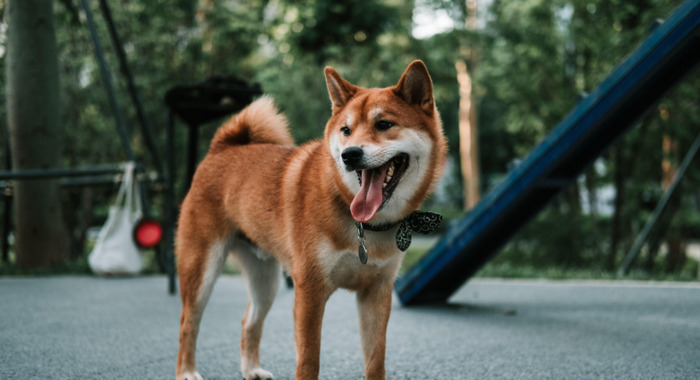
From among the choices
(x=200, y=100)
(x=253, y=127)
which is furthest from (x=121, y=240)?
(x=253, y=127)

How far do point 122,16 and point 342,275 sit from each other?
9.97m

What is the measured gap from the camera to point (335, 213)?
243 cm

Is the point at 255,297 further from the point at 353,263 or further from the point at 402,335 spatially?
the point at 402,335

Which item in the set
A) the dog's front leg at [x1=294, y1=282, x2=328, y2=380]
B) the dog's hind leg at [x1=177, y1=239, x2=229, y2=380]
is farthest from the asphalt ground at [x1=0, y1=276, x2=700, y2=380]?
the dog's front leg at [x1=294, y1=282, x2=328, y2=380]

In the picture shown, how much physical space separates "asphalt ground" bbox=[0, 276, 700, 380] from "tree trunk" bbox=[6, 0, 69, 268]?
1.26 metres

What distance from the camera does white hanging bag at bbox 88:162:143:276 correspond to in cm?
616

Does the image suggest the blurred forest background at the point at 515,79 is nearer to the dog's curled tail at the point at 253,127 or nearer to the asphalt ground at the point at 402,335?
the asphalt ground at the point at 402,335

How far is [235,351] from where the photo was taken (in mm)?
A: 3547

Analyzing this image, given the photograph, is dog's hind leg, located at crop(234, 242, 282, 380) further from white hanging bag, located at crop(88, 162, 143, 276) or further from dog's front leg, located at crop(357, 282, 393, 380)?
white hanging bag, located at crop(88, 162, 143, 276)

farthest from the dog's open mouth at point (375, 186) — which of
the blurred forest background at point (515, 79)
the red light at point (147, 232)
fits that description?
the blurred forest background at point (515, 79)

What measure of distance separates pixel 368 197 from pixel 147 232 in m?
4.42

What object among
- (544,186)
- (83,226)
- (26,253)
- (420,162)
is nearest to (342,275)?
(420,162)

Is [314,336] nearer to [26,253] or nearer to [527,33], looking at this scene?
[26,253]

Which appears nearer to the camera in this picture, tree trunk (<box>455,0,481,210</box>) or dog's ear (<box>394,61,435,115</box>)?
dog's ear (<box>394,61,435,115</box>)
